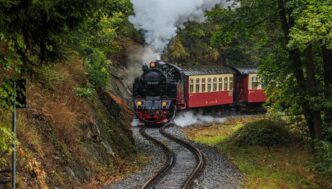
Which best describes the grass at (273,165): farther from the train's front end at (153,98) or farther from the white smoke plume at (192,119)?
the white smoke plume at (192,119)

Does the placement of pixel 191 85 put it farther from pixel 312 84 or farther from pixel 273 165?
pixel 273 165

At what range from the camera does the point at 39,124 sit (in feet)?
35.2

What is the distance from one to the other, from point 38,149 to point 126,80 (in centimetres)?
2511

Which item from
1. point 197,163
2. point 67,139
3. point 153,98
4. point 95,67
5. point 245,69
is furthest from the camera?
point 245,69

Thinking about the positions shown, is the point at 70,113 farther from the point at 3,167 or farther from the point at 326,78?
the point at 326,78

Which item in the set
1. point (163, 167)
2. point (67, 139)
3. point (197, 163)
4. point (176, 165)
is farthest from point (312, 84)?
point (67, 139)

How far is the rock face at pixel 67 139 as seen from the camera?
9532mm

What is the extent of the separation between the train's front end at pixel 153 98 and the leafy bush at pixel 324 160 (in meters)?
12.9

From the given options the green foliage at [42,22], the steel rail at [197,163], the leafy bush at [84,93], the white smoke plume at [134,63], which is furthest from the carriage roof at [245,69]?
the green foliage at [42,22]

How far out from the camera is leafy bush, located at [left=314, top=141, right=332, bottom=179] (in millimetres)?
12316

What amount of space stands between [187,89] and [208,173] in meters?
15.1

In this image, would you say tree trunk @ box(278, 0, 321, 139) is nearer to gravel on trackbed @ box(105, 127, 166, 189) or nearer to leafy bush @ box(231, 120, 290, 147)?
leafy bush @ box(231, 120, 290, 147)

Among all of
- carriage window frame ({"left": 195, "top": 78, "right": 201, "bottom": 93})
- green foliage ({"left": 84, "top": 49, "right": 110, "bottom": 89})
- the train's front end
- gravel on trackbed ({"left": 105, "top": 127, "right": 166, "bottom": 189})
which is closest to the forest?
green foliage ({"left": 84, "top": 49, "right": 110, "bottom": 89})

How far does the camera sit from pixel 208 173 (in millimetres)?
13109
